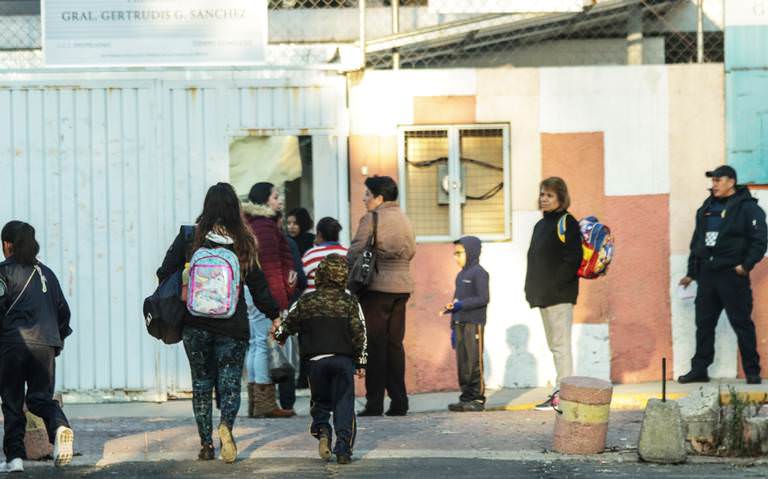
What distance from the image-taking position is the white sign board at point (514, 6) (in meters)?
12.7

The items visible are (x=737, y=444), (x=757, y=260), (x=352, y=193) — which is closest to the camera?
(x=737, y=444)

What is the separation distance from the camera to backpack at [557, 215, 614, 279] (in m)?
11.0

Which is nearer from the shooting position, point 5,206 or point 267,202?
point 267,202

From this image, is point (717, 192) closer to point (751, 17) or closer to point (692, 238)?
point (692, 238)

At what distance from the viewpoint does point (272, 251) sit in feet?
35.4

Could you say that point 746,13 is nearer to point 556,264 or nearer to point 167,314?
point 556,264

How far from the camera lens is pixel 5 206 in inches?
501

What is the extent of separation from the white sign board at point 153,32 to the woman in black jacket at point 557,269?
10.6 ft

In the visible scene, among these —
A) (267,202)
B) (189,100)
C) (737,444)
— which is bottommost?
(737,444)

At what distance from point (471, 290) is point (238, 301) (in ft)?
10.2

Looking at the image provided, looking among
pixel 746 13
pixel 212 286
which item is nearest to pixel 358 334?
pixel 212 286

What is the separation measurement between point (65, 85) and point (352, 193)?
2.76 metres

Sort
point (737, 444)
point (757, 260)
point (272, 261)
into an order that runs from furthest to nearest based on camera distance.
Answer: point (757, 260) < point (272, 261) < point (737, 444)

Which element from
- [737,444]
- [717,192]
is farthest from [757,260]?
[737,444]
